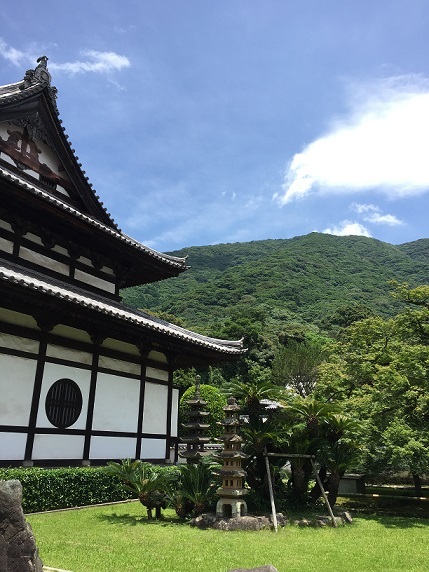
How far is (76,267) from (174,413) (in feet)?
22.5

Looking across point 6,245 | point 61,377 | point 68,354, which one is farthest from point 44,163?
point 61,377

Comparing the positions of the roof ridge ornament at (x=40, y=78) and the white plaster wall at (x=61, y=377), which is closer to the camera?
the white plaster wall at (x=61, y=377)

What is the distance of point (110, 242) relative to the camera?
55.3 ft

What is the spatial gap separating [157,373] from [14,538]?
41.9 feet

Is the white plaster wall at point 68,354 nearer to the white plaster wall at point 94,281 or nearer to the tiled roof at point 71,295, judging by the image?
the tiled roof at point 71,295

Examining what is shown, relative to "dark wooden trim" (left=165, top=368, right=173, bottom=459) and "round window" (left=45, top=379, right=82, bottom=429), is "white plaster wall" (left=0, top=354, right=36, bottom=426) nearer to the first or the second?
"round window" (left=45, top=379, right=82, bottom=429)

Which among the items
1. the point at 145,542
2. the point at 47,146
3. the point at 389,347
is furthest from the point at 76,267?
the point at 389,347

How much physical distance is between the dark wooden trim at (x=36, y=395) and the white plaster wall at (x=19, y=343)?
0.60 feet

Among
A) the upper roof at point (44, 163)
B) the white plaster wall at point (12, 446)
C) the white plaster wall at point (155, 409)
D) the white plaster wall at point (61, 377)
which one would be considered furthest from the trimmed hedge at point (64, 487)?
the upper roof at point (44, 163)

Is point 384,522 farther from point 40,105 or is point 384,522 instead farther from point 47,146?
point 40,105

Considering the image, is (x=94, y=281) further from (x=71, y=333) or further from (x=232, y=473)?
(x=232, y=473)

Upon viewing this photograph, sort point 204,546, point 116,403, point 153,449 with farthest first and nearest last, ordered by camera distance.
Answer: point 153,449
point 116,403
point 204,546

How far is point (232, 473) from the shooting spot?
Answer: 39.8 feet

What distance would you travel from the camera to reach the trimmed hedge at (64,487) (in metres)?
11.8
